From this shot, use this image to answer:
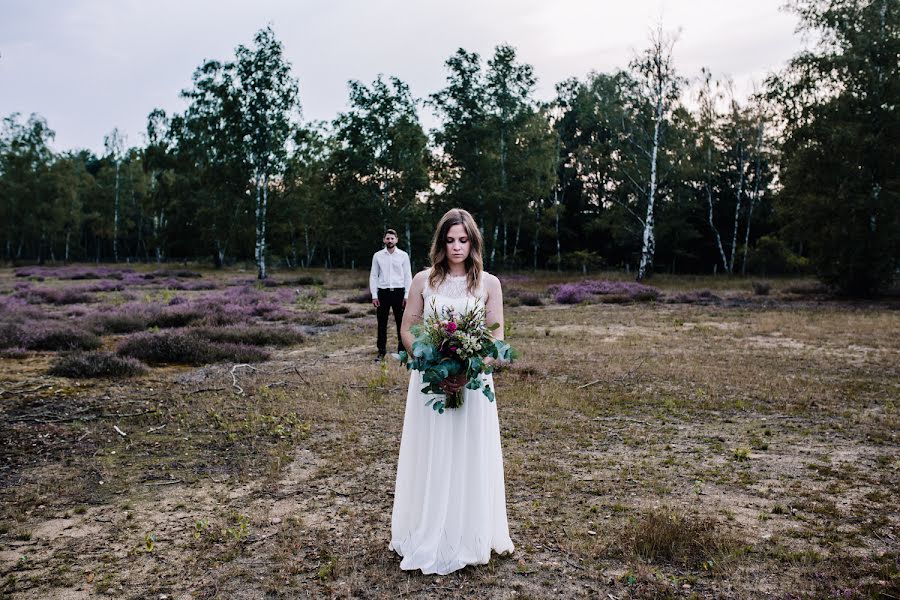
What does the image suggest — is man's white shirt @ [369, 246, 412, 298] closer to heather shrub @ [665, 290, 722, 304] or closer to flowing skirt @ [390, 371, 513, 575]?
flowing skirt @ [390, 371, 513, 575]

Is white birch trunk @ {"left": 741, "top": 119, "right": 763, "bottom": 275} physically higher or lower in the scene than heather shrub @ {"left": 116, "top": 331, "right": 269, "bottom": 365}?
higher

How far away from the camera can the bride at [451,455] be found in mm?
3895

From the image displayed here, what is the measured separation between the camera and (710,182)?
43.2 m

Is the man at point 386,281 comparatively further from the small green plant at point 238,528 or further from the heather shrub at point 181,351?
the small green plant at point 238,528

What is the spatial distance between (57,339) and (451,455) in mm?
11405

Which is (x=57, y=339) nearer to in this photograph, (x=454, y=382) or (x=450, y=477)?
(x=450, y=477)

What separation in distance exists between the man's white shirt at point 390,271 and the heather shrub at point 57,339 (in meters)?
5.91

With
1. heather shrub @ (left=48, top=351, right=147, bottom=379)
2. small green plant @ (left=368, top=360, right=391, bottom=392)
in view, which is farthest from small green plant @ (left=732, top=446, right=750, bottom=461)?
heather shrub @ (left=48, top=351, right=147, bottom=379)

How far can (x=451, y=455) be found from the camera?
3.90 metres

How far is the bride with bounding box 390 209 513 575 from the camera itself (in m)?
3.89

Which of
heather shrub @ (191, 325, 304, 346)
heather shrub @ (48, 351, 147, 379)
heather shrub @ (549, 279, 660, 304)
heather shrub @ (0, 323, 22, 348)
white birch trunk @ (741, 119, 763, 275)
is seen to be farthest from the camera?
white birch trunk @ (741, 119, 763, 275)

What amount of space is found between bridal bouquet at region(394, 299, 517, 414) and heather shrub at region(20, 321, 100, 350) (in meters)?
10.8

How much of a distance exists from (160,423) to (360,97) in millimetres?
34085

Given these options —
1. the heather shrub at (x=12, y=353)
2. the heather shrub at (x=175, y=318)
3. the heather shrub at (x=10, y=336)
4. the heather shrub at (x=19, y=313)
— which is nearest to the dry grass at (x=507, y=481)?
the heather shrub at (x=12, y=353)
